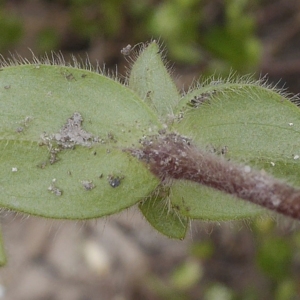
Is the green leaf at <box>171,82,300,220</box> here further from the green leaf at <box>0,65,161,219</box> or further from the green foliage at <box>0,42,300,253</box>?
the green leaf at <box>0,65,161,219</box>

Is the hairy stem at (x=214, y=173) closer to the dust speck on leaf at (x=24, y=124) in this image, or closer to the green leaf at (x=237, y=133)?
the green leaf at (x=237, y=133)

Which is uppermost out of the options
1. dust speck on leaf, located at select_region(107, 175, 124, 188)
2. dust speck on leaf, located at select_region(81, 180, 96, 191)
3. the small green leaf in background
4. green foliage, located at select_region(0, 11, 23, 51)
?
dust speck on leaf, located at select_region(107, 175, 124, 188)

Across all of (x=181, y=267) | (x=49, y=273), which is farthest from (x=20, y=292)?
(x=181, y=267)

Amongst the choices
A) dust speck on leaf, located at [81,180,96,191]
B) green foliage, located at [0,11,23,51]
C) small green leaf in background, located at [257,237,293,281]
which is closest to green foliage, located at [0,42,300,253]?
dust speck on leaf, located at [81,180,96,191]

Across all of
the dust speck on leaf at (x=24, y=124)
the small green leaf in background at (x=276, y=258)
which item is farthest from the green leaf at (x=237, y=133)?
the small green leaf in background at (x=276, y=258)

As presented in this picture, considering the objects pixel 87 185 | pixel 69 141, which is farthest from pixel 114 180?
pixel 69 141

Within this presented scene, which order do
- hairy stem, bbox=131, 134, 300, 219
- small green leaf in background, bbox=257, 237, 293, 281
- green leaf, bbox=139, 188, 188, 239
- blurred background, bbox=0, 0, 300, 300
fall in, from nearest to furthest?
hairy stem, bbox=131, 134, 300, 219 < green leaf, bbox=139, 188, 188, 239 < small green leaf in background, bbox=257, 237, 293, 281 < blurred background, bbox=0, 0, 300, 300

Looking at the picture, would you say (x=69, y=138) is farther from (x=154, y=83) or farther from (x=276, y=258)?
(x=276, y=258)
